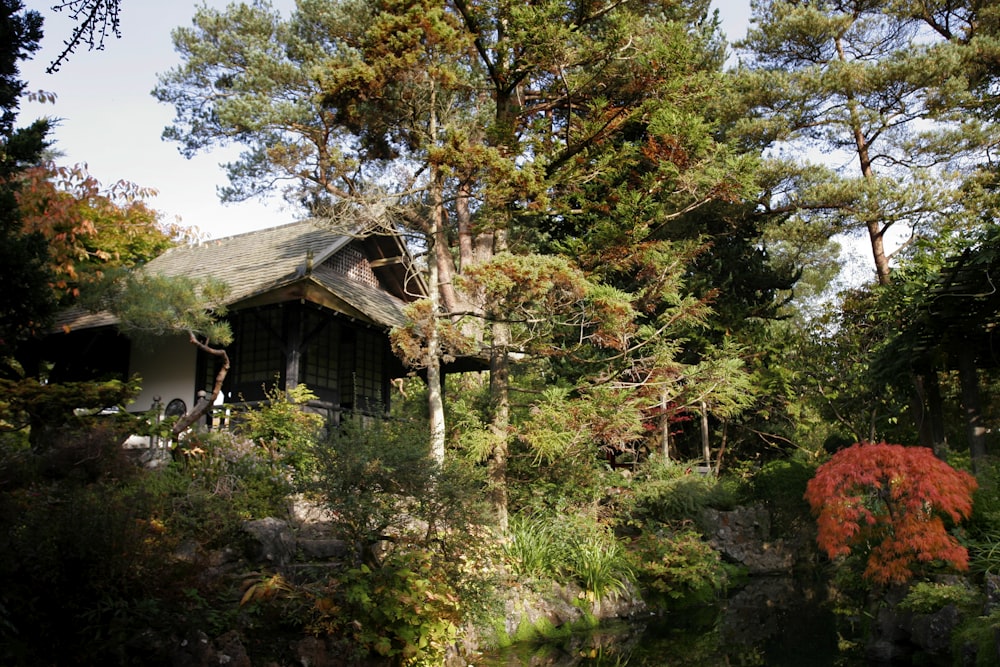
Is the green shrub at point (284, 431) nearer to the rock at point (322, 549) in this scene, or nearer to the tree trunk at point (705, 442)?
the rock at point (322, 549)

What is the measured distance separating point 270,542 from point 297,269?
576cm

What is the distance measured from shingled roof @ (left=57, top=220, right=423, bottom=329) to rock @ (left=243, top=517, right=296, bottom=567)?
14.8ft

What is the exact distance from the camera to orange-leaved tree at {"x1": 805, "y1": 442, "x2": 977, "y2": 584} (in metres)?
8.08

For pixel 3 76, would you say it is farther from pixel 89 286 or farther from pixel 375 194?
pixel 375 194

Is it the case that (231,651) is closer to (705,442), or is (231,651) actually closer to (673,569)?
(673,569)

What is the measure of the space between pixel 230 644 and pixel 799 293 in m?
36.0

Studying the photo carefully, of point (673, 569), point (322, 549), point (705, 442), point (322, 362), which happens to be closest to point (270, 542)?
point (322, 549)

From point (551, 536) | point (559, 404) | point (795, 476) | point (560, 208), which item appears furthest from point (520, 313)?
point (795, 476)

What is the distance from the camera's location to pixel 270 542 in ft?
26.2

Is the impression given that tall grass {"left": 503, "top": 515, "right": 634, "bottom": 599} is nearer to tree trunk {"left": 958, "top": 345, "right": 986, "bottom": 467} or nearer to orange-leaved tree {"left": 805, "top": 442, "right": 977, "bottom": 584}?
orange-leaved tree {"left": 805, "top": 442, "right": 977, "bottom": 584}

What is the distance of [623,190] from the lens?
11656 mm

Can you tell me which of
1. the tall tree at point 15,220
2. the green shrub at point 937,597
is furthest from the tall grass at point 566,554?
the tall tree at point 15,220

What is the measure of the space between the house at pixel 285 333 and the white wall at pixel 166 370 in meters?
0.02

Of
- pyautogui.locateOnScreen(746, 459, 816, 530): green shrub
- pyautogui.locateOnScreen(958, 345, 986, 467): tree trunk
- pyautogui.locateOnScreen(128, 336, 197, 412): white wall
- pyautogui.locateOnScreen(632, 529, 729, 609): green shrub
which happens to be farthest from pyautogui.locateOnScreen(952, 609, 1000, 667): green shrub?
pyautogui.locateOnScreen(128, 336, 197, 412): white wall
